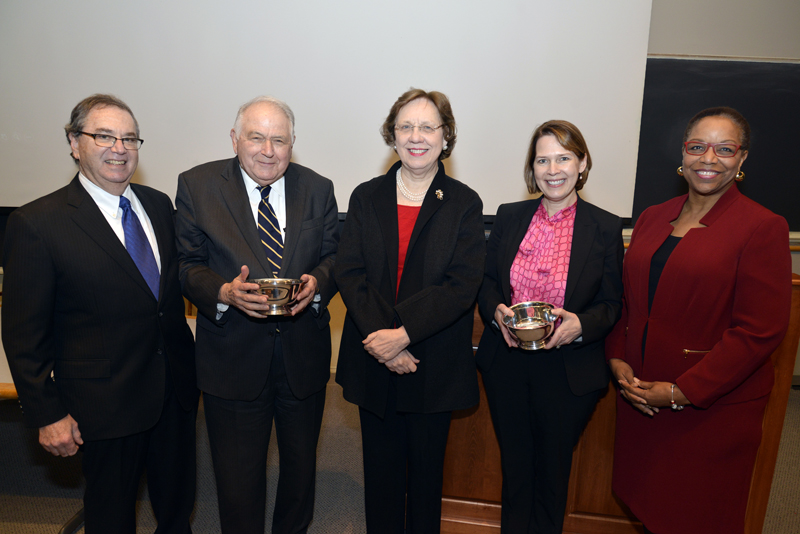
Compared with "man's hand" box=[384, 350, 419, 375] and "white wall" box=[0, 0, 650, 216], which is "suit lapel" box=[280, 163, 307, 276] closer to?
"man's hand" box=[384, 350, 419, 375]

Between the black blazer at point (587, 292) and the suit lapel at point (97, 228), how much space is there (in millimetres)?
1334

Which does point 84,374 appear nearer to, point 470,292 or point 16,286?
point 16,286

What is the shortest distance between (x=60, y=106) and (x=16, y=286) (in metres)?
3.06

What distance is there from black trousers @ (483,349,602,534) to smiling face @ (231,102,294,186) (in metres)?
1.19

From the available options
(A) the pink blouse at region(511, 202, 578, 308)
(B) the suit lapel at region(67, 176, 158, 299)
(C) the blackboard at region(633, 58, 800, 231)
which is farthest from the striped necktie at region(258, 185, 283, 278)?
(C) the blackboard at region(633, 58, 800, 231)

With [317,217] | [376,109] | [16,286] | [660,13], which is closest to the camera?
[16,286]

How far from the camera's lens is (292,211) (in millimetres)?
1906

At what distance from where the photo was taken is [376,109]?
370cm

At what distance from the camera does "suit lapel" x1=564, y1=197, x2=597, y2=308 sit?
178 cm

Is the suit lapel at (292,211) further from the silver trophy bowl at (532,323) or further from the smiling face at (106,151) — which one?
the silver trophy bowl at (532,323)

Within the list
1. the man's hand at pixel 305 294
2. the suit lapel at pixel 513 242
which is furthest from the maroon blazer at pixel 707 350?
the man's hand at pixel 305 294

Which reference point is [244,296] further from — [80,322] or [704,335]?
[704,335]

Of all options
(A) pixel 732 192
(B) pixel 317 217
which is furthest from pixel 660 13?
(B) pixel 317 217

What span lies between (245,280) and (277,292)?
0.18 metres
